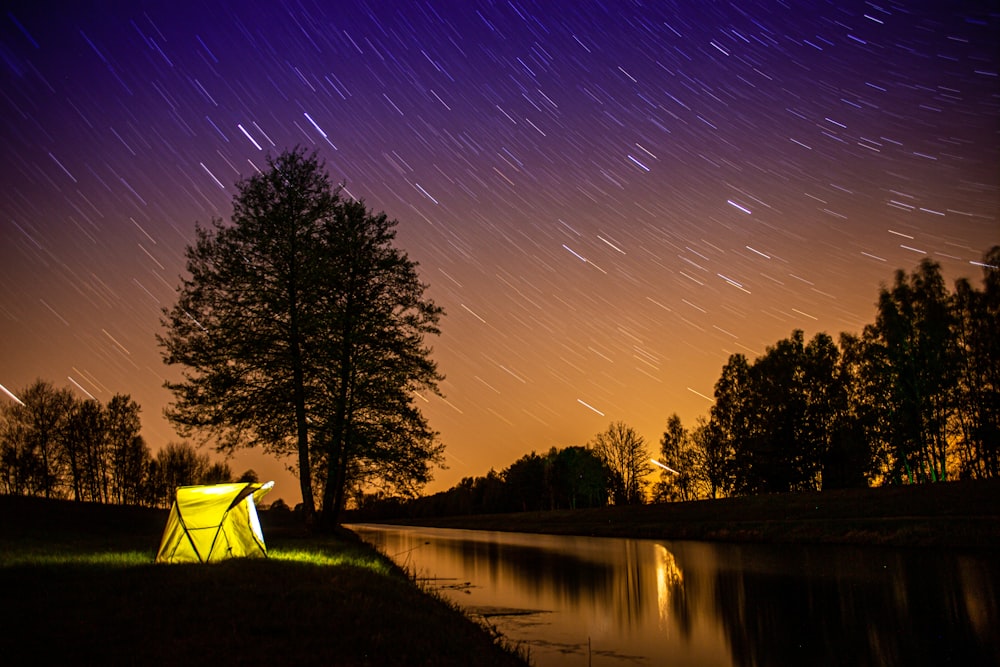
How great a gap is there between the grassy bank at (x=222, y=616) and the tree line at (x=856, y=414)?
12.4 metres

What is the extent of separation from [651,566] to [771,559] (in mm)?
4542

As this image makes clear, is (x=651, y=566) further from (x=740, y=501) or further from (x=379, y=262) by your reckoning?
(x=740, y=501)

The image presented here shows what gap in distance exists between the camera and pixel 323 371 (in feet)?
73.2

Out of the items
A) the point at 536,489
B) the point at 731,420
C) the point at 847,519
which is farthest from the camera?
the point at 536,489

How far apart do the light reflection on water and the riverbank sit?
261 centimetres

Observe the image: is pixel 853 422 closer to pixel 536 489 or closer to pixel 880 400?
pixel 880 400

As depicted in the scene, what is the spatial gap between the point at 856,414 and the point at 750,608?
164 ft

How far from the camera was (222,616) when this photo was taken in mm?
8742

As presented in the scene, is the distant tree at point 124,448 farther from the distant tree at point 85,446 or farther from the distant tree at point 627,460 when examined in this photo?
the distant tree at point 627,460

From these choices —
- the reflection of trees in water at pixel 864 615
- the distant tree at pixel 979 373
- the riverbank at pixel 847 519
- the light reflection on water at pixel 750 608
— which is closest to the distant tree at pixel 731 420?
the riverbank at pixel 847 519

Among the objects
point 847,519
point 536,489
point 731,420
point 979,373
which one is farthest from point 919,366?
point 536,489

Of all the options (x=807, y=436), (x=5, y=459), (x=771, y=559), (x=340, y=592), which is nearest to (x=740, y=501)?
(x=807, y=436)

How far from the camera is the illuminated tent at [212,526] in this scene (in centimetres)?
1532

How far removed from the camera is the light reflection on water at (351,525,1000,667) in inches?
379
